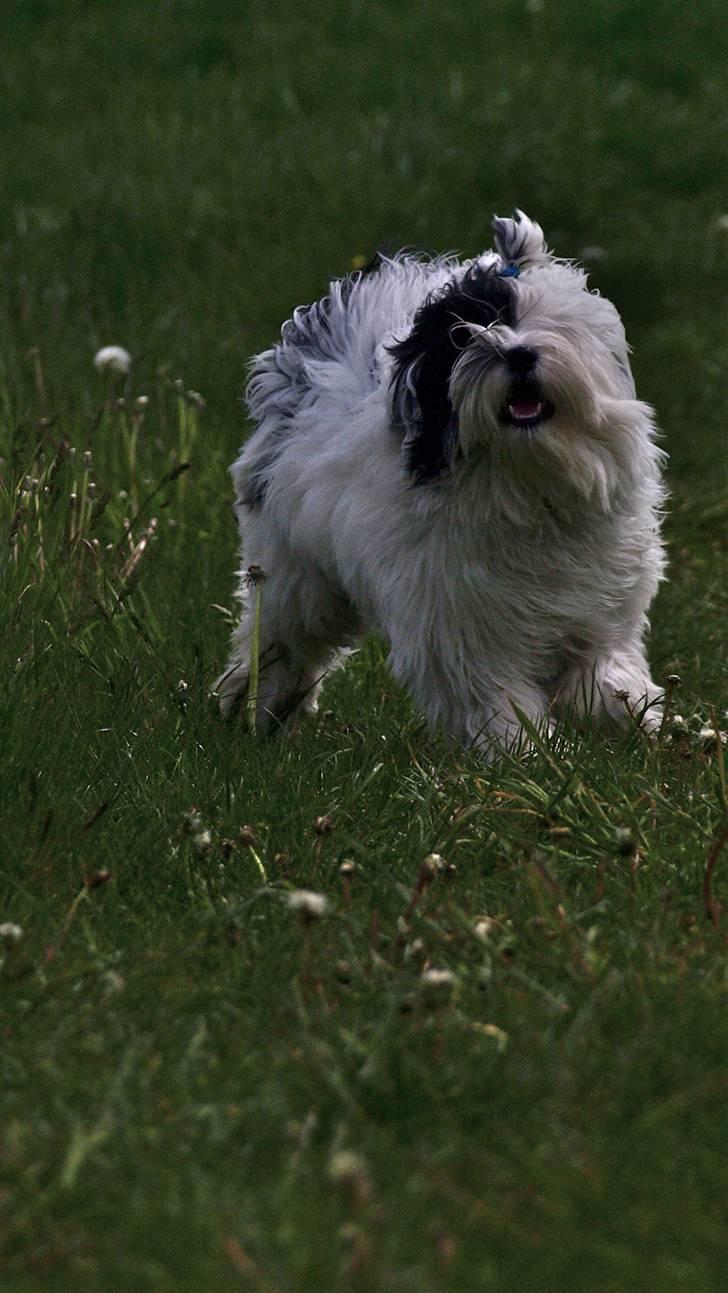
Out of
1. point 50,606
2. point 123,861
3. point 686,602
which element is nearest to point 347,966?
point 123,861

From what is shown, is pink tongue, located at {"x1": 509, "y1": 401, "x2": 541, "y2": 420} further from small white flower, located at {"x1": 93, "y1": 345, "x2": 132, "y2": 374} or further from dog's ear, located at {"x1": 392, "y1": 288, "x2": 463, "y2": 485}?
small white flower, located at {"x1": 93, "y1": 345, "x2": 132, "y2": 374}

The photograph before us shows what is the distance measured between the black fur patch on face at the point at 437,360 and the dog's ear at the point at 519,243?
0.14 metres

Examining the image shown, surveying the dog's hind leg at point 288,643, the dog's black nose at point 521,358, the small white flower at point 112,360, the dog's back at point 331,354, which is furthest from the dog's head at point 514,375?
the small white flower at point 112,360

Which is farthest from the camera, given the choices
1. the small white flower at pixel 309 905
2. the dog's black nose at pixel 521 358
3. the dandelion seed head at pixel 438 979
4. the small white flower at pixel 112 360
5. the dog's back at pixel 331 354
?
the small white flower at pixel 112 360

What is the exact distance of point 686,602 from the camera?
261 inches

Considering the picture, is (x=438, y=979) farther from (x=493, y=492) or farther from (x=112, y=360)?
(x=112, y=360)

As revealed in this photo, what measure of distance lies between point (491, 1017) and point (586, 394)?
6.12 feet

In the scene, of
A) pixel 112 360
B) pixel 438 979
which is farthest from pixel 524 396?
pixel 112 360

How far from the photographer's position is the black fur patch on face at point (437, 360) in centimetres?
463

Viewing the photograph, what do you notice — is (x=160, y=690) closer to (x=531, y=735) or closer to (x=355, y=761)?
(x=355, y=761)

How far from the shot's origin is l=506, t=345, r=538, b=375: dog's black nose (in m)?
4.50

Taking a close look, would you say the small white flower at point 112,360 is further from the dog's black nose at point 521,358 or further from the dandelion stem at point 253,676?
the dog's black nose at point 521,358

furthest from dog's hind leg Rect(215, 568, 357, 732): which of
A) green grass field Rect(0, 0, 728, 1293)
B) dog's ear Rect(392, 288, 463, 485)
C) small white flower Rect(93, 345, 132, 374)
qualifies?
small white flower Rect(93, 345, 132, 374)

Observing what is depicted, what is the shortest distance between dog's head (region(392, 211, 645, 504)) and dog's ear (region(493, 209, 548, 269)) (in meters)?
0.04
